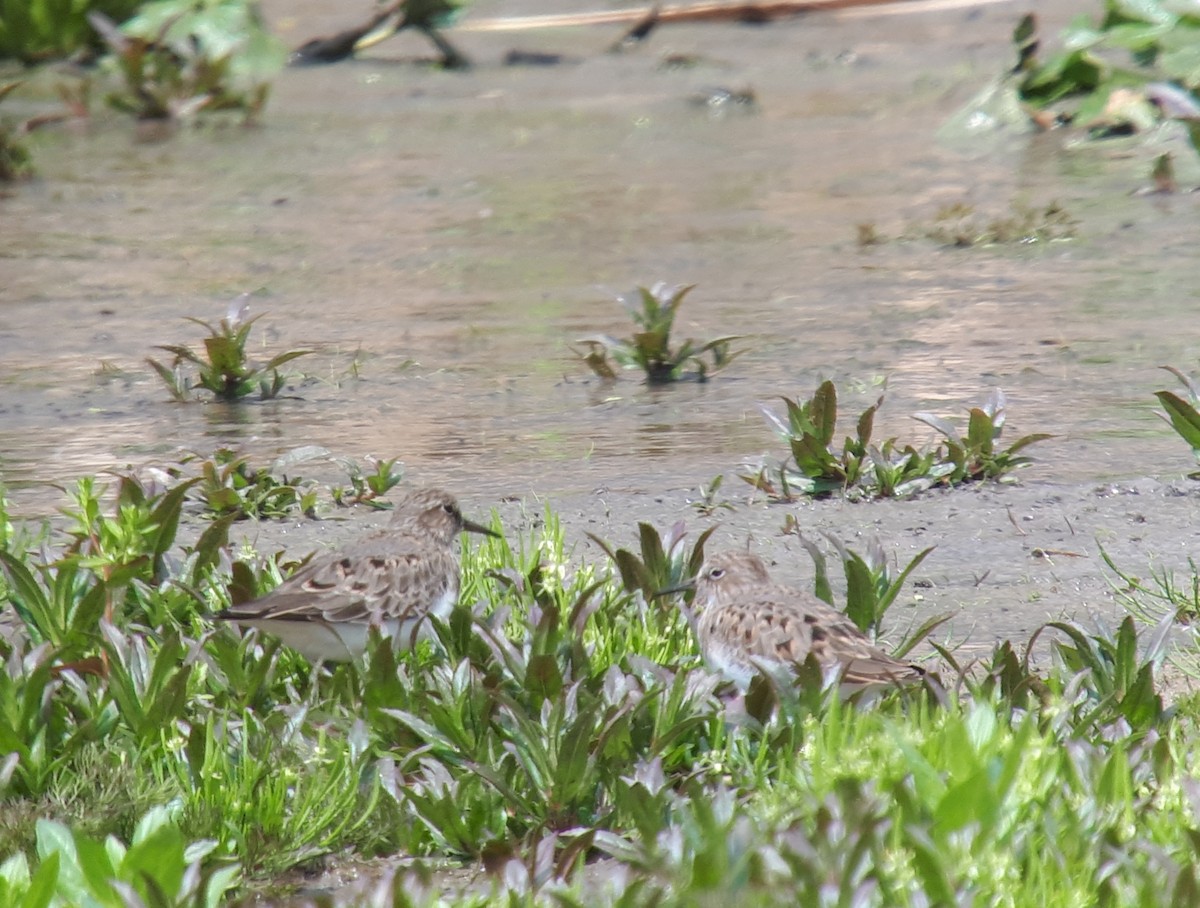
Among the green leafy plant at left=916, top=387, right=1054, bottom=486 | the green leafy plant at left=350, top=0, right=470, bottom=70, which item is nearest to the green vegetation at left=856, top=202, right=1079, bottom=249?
the green leafy plant at left=916, top=387, right=1054, bottom=486

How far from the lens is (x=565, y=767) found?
411 cm

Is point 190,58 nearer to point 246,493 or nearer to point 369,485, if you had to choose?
point 369,485

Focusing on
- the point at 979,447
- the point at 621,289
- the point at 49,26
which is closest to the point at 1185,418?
the point at 979,447

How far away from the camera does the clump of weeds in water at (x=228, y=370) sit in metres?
7.64

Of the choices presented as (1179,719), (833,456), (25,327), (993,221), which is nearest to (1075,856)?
(1179,719)

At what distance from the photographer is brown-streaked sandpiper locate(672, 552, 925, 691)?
4492mm

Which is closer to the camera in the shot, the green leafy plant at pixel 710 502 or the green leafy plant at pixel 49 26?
the green leafy plant at pixel 710 502

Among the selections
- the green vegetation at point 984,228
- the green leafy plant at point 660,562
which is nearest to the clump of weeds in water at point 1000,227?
the green vegetation at point 984,228

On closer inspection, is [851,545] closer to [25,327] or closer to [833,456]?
[833,456]

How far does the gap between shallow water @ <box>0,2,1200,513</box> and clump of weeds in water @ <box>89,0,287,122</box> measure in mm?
319

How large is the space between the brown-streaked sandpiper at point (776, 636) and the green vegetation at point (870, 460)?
135 cm

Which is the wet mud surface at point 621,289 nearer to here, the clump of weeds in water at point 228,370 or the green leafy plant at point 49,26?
the clump of weeds in water at point 228,370

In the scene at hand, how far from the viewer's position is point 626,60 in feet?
60.4

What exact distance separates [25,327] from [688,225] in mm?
4214
